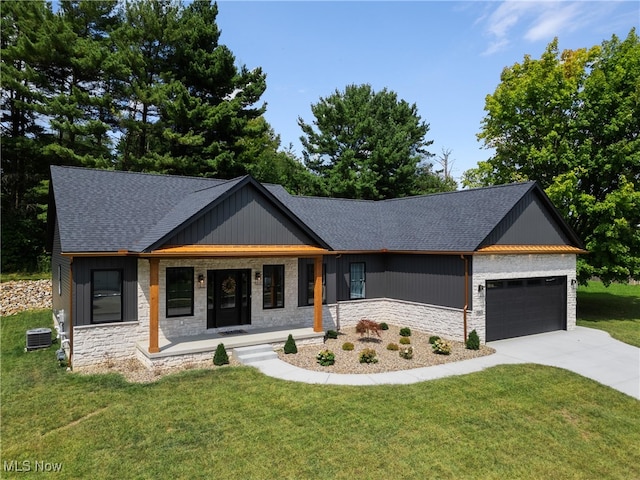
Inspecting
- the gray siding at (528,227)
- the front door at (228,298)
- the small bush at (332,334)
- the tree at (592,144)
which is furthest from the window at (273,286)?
the tree at (592,144)

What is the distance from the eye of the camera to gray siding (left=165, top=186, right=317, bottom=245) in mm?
13031

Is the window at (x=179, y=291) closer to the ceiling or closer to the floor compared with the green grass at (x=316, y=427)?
closer to the ceiling

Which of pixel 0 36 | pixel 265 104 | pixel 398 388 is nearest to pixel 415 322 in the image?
pixel 398 388

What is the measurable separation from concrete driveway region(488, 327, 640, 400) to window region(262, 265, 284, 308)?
27.5 ft

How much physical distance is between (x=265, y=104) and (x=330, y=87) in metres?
10.4

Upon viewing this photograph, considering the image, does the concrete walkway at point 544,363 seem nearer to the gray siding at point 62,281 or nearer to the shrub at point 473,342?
the shrub at point 473,342

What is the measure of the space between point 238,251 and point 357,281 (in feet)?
23.8

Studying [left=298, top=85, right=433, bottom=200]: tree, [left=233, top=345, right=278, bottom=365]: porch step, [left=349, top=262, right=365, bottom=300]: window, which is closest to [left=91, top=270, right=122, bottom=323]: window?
[left=233, top=345, right=278, bottom=365]: porch step

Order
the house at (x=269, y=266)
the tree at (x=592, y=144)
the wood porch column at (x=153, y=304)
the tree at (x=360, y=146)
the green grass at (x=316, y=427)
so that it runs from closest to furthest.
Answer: the green grass at (x=316, y=427), the wood porch column at (x=153, y=304), the house at (x=269, y=266), the tree at (x=592, y=144), the tree at (x=360, y=146)

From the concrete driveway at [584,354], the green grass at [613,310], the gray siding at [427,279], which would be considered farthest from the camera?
the green grass at [613,310]

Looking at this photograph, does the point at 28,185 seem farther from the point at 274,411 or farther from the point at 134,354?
the point at 274,411

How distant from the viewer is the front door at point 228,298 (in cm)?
1495

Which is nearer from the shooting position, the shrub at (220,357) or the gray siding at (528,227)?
the shrub at (220,357)

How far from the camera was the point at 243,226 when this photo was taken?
13781mm
